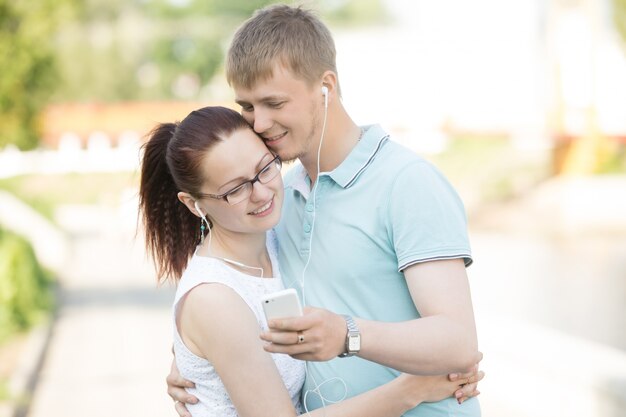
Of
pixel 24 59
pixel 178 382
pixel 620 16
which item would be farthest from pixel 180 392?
pixel 620 16

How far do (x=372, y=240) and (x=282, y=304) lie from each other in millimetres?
524

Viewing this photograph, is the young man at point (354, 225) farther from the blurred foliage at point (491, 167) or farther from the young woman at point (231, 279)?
the blurred foliage at point (491, 167)

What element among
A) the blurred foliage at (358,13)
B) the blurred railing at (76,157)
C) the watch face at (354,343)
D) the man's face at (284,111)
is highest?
the blurred foliage at (358,13)

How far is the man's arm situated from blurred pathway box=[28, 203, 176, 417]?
4.86 feet

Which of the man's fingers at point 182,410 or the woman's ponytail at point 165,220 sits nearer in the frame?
the man's fingers at point 182,410

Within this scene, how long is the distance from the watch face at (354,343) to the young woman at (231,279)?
0.34m

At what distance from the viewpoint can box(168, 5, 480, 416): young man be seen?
252 cm

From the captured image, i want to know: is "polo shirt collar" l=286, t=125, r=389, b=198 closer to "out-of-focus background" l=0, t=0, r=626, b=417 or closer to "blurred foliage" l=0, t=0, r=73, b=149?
"out-of-focus background" l=0, t=0, r=626, b=417

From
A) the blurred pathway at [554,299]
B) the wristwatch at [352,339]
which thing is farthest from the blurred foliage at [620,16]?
the wristwatch at [352,339]

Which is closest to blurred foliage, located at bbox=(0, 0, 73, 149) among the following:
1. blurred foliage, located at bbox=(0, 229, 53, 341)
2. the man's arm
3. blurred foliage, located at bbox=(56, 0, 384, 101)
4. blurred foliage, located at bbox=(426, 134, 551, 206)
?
blurred foliage, located at bbox=(0, 229, 53, 341)

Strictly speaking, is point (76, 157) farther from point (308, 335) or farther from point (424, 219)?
point (308, 335)

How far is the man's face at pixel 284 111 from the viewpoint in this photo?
2.81m

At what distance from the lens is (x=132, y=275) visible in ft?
47.2

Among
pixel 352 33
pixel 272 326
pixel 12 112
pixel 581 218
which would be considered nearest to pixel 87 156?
pixel 352 33
